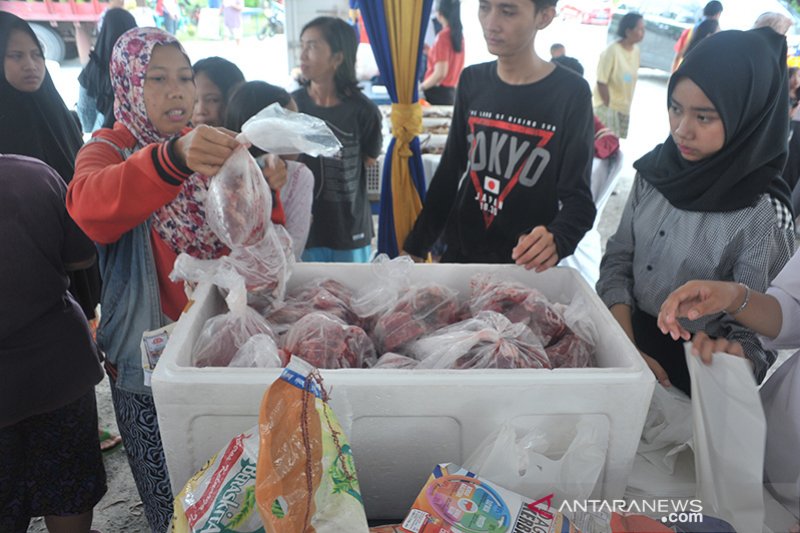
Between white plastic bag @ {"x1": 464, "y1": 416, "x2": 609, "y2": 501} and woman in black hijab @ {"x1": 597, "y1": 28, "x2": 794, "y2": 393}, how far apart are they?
1.41ft

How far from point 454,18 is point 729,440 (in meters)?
4.95

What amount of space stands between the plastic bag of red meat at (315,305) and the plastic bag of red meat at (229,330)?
0.17 ft

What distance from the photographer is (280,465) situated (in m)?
0.64

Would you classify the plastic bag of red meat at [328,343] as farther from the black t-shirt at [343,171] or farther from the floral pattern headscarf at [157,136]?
the black t-shirt at [343,171]

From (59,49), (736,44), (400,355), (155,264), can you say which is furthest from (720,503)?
(59,49)

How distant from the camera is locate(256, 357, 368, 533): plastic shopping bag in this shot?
0.62 metres

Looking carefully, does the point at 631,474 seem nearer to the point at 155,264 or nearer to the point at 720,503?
the point at 720,503

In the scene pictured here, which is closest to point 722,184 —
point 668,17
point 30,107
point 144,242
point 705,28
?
point 144,242

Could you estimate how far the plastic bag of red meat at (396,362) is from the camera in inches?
37.0

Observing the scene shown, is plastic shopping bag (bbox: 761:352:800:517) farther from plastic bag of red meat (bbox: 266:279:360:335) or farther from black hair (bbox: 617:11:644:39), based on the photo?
black hair (bbox: 617:11:644:39)

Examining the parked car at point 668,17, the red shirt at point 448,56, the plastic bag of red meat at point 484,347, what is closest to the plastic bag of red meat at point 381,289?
the plastic bag of red meat at point 484,347

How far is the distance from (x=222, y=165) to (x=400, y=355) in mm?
474

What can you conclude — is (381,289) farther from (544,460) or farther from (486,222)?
(486,222)

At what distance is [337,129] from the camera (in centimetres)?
239
